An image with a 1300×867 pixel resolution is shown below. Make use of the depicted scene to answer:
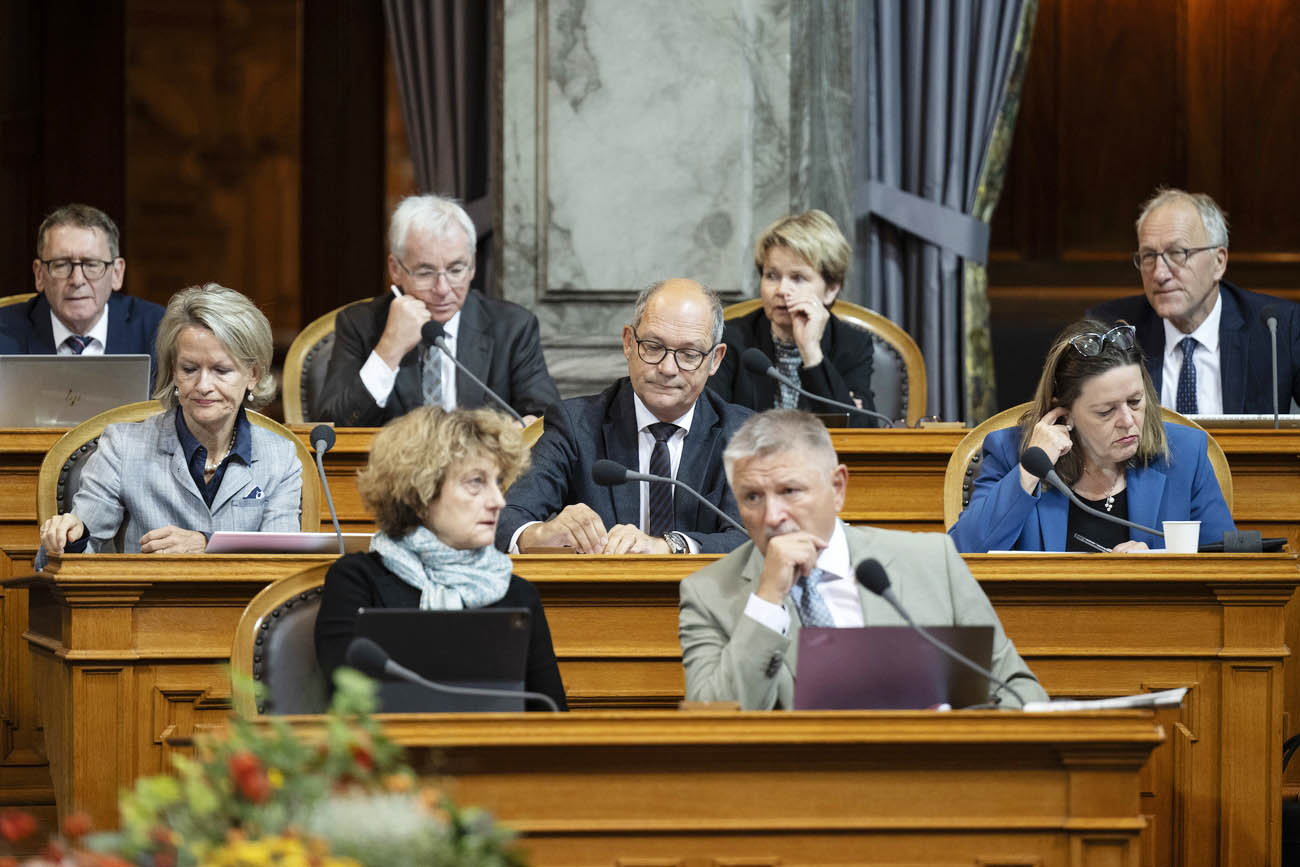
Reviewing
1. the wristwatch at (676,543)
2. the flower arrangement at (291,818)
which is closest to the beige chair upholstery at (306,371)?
the wristwatch at (676,543)

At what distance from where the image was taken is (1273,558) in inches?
124

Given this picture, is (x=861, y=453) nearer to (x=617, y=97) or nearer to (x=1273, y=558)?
(x=1273, y=558)

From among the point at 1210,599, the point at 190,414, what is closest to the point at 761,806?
the point at 1210,599

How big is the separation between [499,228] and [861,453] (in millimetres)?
1953

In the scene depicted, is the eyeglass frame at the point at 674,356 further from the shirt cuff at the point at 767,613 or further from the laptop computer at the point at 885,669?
the laptop computer at the point at 885,669

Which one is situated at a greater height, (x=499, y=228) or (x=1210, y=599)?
(x=499, y=228)

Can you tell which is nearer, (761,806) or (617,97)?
(761,806)

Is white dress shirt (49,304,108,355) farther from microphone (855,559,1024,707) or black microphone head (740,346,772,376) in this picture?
microphone (855,559,1024,707)

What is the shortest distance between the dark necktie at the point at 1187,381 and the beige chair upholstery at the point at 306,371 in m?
2.15

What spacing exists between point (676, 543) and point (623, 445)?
35cm

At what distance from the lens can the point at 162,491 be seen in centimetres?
360

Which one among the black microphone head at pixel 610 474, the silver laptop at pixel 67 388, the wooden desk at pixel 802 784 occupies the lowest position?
the wooden desk at pixel 802 784

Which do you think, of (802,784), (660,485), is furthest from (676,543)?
(802,784)

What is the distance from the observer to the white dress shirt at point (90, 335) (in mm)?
5043
